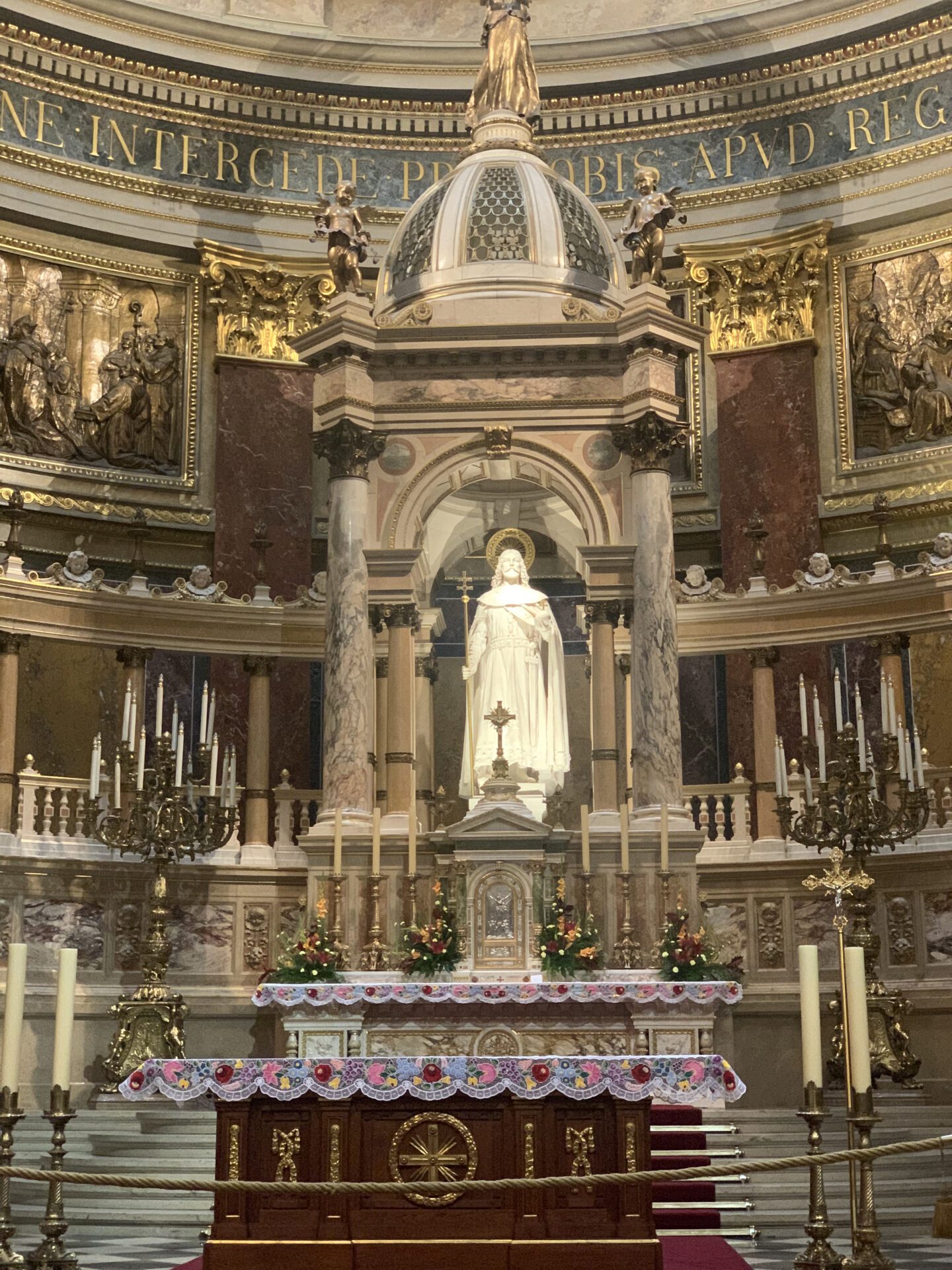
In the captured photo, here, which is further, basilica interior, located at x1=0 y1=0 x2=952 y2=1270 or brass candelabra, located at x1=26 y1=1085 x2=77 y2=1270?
basilica interior, located at x1=0 y1=0 x2=952 y2=1270

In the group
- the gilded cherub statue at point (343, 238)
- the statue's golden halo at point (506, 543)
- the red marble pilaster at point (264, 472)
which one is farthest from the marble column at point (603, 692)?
the red marble pilaster at point (264, 472)

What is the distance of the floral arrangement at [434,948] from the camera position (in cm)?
1462

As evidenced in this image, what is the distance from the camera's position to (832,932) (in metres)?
16.6

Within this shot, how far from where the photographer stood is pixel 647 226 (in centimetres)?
1689

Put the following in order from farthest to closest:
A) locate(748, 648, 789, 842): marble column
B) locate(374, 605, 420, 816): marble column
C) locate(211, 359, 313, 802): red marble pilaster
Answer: locate(211, 359, 313, 802): red marble pilaster
locate(748, 648, 789, 842): marble column
locate(374, 605, 420, 816): marble column

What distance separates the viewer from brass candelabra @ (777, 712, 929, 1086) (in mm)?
14484

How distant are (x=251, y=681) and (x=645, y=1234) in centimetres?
1053

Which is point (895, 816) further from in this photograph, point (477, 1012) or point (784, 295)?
point (784, 295)

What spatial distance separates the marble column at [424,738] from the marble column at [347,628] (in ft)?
4.05

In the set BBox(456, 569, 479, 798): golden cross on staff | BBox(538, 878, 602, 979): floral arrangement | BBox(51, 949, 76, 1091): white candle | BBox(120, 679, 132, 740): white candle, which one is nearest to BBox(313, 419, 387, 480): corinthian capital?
BBox(456, 569, 479, 798): golden cross on staff

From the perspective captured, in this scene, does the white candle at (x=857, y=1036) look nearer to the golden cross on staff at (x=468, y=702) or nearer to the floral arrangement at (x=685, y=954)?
the floral arrangement at (x=685, y=954)

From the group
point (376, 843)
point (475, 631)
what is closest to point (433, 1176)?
point (376, 843)

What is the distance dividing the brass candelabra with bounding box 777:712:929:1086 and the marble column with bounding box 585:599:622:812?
6.33 ft

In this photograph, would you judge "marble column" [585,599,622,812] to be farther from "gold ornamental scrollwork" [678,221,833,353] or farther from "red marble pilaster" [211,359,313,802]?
"gold ornamental scrollwork" [678,221,833,353]
